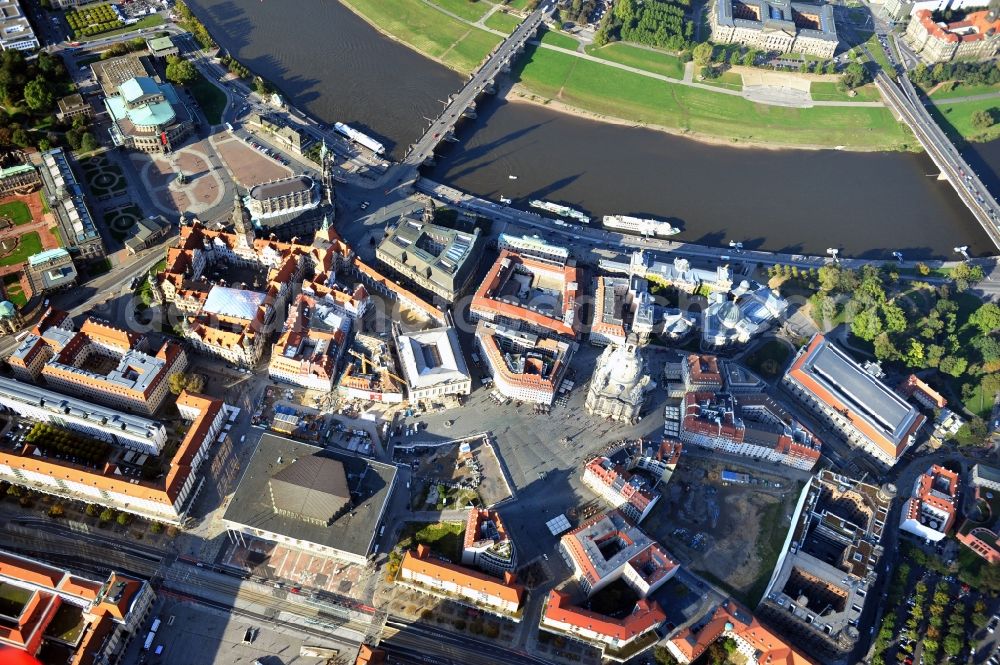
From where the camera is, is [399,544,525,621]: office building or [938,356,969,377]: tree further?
[938,356,969,377]: tree

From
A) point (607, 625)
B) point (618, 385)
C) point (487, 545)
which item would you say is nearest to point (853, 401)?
point (618, 385)

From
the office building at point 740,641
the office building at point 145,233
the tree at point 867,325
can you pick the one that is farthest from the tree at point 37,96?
the tree at point 867,325

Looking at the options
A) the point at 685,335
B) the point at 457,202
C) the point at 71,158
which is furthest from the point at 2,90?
the point at 685,335

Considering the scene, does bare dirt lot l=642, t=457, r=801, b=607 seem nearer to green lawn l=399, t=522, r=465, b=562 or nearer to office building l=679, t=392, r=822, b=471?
office building l=679, t=392, r=822, b=471

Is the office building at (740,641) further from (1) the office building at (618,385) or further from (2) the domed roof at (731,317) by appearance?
(2) the domed roof at (731,317)

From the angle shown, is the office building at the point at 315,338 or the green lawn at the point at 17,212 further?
the green lawn at the point at 17,212

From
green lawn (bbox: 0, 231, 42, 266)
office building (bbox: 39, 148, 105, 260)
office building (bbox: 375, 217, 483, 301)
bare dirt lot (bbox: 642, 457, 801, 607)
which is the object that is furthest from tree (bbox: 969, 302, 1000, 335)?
green lawn (bbox: 0, 231, 42, 266)

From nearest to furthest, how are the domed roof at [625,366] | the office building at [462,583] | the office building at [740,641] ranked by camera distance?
1. the office building at [740,641]
2. the office building at [462,583]
3. the domed roof at [625,366]
